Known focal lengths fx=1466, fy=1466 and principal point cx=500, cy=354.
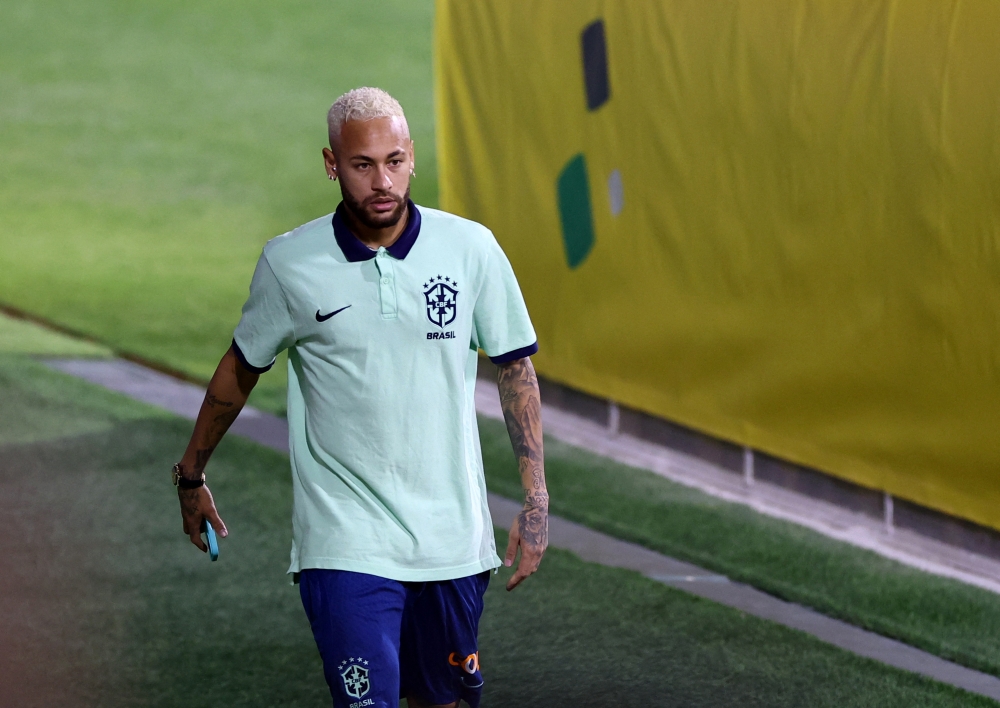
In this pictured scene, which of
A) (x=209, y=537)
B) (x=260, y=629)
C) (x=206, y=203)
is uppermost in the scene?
(x=209, y=537)

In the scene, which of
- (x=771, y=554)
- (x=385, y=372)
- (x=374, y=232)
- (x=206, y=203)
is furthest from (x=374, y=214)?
(x=206, y=203)

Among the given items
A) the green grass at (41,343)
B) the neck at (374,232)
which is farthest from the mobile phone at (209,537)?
the green grass at (41,343)

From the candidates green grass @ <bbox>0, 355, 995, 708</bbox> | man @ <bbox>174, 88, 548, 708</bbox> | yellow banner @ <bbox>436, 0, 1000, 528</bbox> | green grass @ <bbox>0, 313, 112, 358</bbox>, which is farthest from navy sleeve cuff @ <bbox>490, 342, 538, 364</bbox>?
green grass @ <bbox>0, 313, 112, 358</bbox>

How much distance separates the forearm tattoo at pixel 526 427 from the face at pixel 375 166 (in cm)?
53

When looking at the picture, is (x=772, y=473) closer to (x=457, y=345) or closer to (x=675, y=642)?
(x=675, y=642)

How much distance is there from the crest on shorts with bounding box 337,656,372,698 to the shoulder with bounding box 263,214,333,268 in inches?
38.2

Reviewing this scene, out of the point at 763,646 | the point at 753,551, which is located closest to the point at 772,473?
the point at 753,551

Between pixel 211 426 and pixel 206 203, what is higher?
pixel 211 426

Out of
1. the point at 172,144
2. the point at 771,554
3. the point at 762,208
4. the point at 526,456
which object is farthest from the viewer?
the point at 172,144

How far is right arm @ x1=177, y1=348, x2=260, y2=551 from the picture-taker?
Result: 145 inches

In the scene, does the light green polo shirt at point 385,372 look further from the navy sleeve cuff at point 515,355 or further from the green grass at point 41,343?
the green grass at point 41,343

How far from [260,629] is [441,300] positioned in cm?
267

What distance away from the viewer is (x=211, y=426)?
148 inches

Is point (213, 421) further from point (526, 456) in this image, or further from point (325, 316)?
point (526, 456)
